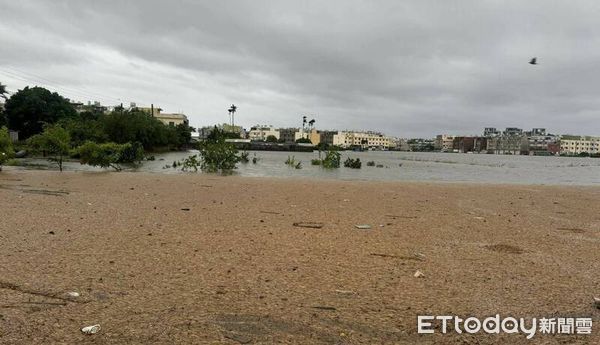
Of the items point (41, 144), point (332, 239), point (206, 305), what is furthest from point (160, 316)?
point (41, 144)

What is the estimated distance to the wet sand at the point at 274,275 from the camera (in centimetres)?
361

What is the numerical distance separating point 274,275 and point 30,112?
268ft

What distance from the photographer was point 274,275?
507 cm

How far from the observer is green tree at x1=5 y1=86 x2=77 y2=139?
7388 cm

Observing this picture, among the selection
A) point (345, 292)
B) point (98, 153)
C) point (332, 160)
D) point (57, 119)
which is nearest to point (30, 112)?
point (57, 119)

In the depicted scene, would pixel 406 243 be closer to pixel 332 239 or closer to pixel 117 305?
pixel 332 239

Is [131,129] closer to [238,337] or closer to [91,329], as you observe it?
[91,329]

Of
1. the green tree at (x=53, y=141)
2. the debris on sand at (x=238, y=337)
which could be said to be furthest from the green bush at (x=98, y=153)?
the debris on sand at (x=238, y=337)

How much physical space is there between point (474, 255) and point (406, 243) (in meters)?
1.04

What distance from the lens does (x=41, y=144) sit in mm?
25328

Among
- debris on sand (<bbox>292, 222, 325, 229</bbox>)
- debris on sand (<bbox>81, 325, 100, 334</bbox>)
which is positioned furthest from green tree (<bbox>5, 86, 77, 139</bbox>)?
debris on sand (<bbox>81, 325, 100, 334</bbox>)

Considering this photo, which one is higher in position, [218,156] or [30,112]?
[30,112]

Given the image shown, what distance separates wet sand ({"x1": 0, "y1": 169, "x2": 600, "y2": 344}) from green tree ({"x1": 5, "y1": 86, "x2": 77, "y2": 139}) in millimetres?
74269

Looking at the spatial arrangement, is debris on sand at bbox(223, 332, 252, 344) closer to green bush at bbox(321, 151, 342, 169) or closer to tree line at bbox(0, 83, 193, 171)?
green bush at bbox(321, 151, 342, 169)
